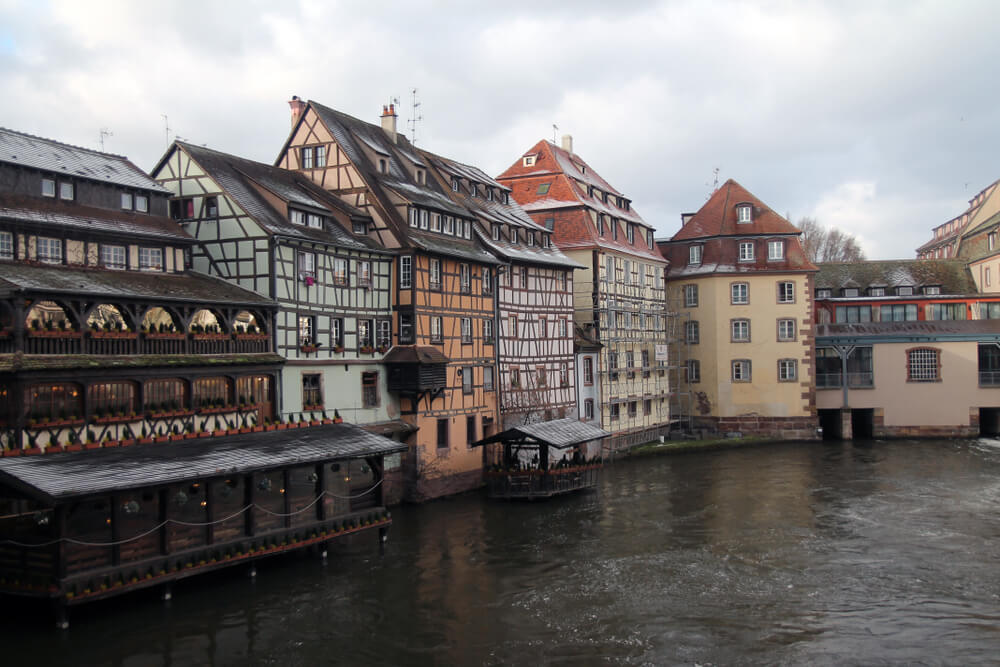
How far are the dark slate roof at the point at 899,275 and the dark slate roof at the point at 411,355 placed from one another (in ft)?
111

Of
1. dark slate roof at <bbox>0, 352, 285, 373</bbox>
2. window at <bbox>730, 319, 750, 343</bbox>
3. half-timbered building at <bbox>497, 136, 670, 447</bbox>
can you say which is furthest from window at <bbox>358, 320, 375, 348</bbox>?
window at <bbox>730, 319, 750, 343</bbox>

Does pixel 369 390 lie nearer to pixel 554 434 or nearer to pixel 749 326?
pixel 554 434

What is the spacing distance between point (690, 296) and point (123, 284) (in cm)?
3751

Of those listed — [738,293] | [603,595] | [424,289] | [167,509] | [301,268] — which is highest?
[738,293]

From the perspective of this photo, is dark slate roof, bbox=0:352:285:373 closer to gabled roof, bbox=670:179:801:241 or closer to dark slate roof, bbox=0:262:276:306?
dark slate roof, bbox=0:262:276:306

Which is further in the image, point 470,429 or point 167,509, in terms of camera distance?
point 470,429

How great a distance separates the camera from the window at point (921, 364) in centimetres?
5159

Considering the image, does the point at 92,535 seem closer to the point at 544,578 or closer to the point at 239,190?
the point at 544,578

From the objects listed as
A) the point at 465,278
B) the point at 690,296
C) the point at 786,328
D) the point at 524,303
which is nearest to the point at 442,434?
the point at 465,278

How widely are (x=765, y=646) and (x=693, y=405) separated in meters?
36.5

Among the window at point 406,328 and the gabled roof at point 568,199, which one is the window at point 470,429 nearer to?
the window at point 406,328

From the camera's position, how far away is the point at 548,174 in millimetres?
49594

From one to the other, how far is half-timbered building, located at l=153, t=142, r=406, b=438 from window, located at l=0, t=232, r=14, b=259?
6.77 meters

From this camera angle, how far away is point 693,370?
2131 inches
